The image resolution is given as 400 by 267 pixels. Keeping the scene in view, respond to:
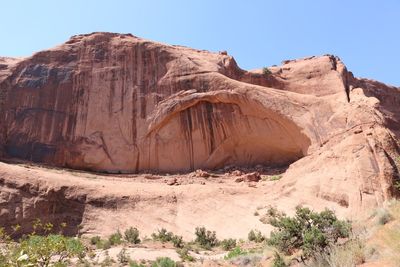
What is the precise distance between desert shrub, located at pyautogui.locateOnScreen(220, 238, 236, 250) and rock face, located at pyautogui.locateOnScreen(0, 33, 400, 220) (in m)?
7.60

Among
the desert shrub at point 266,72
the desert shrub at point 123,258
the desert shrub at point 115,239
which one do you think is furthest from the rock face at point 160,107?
the desert shrub at point 123,258

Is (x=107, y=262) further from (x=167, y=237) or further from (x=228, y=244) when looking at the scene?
(x=228, y=244)

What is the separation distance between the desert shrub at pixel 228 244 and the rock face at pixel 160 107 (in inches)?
299

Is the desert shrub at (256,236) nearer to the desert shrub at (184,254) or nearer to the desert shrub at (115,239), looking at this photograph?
the desert shrub at (184,254)

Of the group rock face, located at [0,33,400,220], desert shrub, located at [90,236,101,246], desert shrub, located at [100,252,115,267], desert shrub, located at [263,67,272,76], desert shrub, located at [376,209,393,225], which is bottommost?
desert shrub, located at [90,236,101,246]

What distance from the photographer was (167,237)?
19.8 metres

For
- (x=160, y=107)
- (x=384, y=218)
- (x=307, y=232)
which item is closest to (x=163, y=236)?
(x=307, y=232)

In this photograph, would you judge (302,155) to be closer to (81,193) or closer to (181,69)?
(181,69)

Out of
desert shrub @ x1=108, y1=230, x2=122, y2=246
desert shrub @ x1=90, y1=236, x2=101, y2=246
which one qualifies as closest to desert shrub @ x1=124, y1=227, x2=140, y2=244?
desert shrub @ x1=108, y1=230, x2=122, y2=246

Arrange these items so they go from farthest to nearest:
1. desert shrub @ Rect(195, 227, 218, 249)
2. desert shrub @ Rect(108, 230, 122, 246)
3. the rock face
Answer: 1. the rock face
2. desert shrub @ Rect(195, 227, 218, 249)
3. desert shrub @ Rect(108, 230, 122, 246)

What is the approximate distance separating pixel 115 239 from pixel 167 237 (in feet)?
7.41

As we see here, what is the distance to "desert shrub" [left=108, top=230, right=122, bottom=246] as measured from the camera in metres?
18.9

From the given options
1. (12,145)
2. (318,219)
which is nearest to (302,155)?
(318,219)

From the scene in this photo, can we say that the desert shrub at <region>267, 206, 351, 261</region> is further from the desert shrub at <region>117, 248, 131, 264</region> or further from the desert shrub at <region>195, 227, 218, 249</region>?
the desert shrub at <region>195, 227, 218, 249</region>
